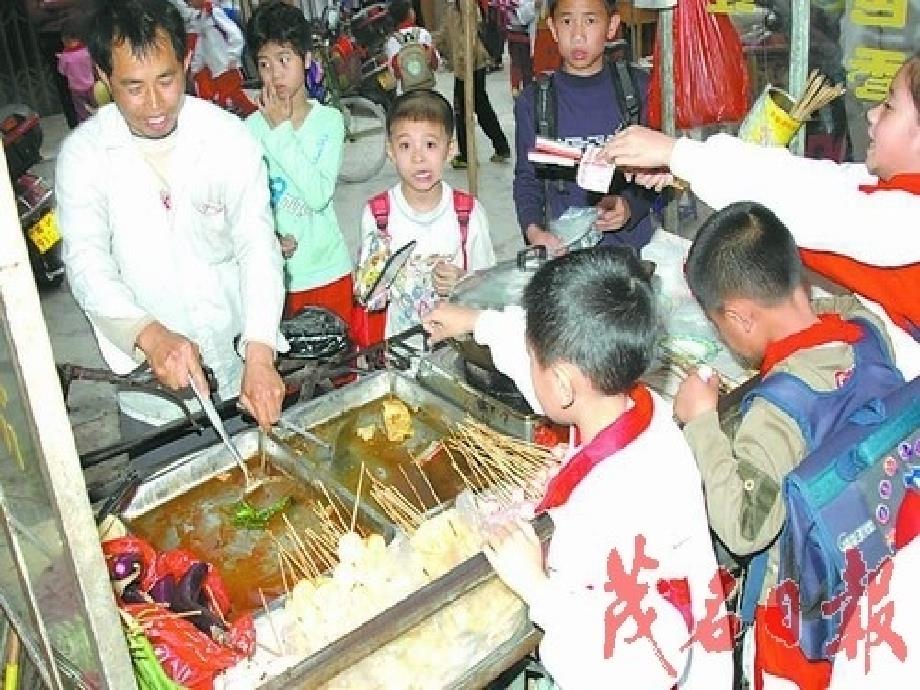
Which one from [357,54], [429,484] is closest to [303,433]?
[429,484]

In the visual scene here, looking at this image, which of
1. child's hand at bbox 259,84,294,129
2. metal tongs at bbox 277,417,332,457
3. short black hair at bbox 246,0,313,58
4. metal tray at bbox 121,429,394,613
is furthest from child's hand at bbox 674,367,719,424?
short black hair at bbox 246,0,313,58

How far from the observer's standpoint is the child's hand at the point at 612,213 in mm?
3119

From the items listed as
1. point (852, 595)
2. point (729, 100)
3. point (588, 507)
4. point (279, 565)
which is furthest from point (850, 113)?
point (279, 565)

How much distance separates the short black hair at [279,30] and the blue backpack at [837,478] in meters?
2.40

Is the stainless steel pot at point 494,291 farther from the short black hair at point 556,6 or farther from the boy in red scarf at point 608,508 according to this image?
the short black hair at point 556,6

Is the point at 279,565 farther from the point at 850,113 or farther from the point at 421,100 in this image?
the point at 850,113

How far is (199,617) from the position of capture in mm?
1592

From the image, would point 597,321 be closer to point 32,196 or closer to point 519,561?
Answer: point 519,561

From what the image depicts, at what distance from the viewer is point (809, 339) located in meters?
1.83

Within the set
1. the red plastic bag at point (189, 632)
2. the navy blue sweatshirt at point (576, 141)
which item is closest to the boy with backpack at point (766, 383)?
the red plastic bag at point (189, 632)

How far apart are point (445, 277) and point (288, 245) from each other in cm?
87

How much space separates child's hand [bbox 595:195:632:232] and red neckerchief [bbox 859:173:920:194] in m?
1.12

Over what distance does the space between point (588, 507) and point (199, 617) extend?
691 millimetres

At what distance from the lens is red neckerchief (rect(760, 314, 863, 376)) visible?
183 cm
